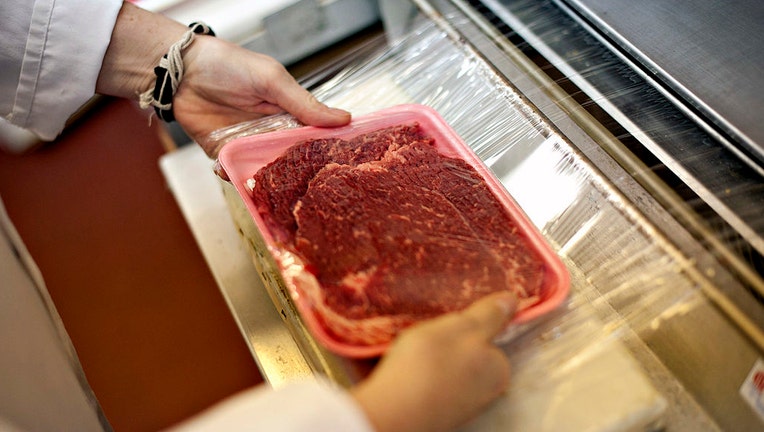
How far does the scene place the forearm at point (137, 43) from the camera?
133cm

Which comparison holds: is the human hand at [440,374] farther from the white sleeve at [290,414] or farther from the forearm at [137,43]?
the forearm at [137,43]

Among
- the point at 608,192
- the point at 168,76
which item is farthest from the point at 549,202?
the point at 168,76

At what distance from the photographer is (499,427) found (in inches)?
33.6

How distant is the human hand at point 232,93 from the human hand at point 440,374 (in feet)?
1.73

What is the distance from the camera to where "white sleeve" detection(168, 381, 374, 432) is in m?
0.70

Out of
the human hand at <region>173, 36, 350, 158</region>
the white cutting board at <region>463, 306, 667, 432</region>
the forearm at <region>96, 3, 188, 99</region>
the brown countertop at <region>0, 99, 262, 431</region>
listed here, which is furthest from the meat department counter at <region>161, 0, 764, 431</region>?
the brown countertop at <region>0, 99, 262, 431</region>

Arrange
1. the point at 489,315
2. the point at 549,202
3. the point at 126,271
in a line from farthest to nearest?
the point at 126,271 < the point at 549,202 < the point at 489,315

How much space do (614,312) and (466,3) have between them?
799 millimetres

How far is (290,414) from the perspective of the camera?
705 millimetres

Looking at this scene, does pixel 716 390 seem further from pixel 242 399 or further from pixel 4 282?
pixel 4 282

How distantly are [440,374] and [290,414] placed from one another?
0.20 m

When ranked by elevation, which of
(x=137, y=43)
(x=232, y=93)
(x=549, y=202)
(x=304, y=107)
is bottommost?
(x=549, y=202)

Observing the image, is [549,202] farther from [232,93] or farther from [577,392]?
[232,93]

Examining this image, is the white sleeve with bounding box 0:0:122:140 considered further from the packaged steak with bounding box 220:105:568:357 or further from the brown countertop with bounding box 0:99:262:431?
the brown countertop with bounding box 0:99:262:431
